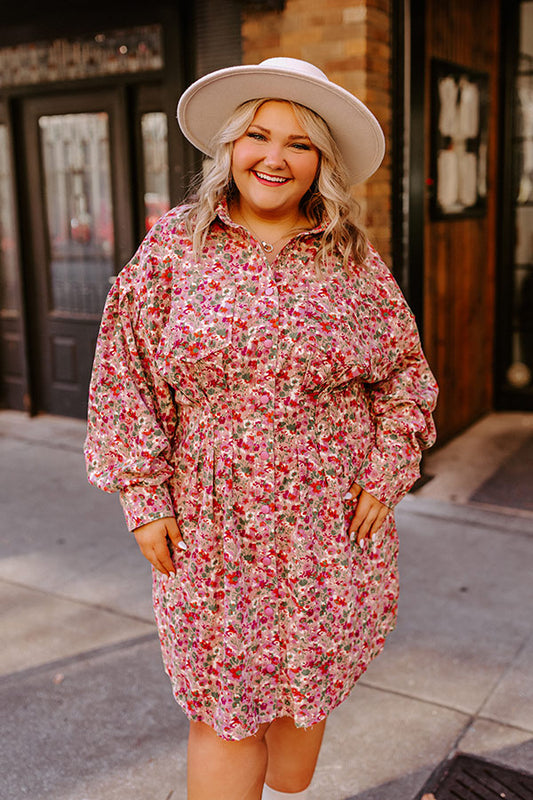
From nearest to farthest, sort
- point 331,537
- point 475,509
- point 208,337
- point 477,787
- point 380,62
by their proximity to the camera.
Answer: point 208,337, point 331,537, point 477,787, point 380,62, point 475,509

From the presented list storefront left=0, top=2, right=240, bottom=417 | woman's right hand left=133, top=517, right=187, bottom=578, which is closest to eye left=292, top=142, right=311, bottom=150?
woman's right hand left=133, top=517, right=187, bottom=578

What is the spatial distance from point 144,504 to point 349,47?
318cm

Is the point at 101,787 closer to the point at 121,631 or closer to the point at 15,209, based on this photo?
the point at 121,631

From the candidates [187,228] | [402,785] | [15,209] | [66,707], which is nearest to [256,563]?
[187,228]

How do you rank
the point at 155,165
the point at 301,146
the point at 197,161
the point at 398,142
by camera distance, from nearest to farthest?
the point at 301,146
the point at 398,142
the point at 197,161
the point at 155,165

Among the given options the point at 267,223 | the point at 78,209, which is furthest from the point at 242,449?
the point at 78,209

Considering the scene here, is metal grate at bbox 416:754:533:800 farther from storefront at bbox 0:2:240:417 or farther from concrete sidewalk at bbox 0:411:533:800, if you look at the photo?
storefront at bbox 0:2:240:417

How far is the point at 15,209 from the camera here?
20.7 ft

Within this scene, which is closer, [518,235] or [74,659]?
[74,659]

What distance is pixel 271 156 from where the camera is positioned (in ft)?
6.08

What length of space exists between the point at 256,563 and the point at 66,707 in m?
1.44

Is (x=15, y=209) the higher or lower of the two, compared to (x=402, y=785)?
higher

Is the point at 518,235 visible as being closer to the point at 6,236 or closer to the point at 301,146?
→ the point at 6,236

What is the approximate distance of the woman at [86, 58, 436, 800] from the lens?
1856mm
